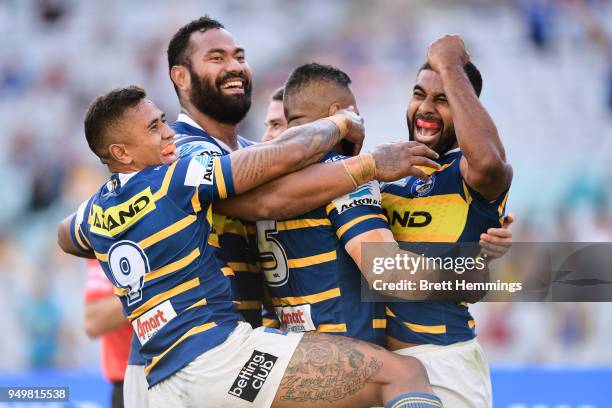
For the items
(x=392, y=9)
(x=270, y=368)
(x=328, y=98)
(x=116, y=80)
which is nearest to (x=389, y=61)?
(x=392, y=9)

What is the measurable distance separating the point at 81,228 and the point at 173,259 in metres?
0.78

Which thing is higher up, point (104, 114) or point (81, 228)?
point (104, 114)

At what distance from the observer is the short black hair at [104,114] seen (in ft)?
15.6

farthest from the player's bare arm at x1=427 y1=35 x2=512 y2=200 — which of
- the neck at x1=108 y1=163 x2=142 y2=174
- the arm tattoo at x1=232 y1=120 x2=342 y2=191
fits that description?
the neck at x1=108 y1=163 x2=142 y2=174

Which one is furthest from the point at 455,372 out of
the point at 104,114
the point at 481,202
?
the point at 104,114

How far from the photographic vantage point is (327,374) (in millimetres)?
4348

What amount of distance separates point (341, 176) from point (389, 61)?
8517 millimetres

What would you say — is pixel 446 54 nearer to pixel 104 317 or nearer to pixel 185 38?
pixel 185 38

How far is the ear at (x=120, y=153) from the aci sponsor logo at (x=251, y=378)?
1194mm

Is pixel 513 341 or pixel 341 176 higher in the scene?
pixel 341 176

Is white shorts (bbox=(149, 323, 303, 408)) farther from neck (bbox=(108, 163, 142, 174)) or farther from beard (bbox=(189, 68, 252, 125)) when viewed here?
beard (bbox=(189, 68, 252, 125))

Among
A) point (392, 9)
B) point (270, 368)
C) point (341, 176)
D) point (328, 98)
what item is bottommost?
point (270, 368)

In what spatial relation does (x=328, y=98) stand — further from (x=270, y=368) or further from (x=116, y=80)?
(x=116, y=80)

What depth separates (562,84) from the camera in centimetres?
1273
